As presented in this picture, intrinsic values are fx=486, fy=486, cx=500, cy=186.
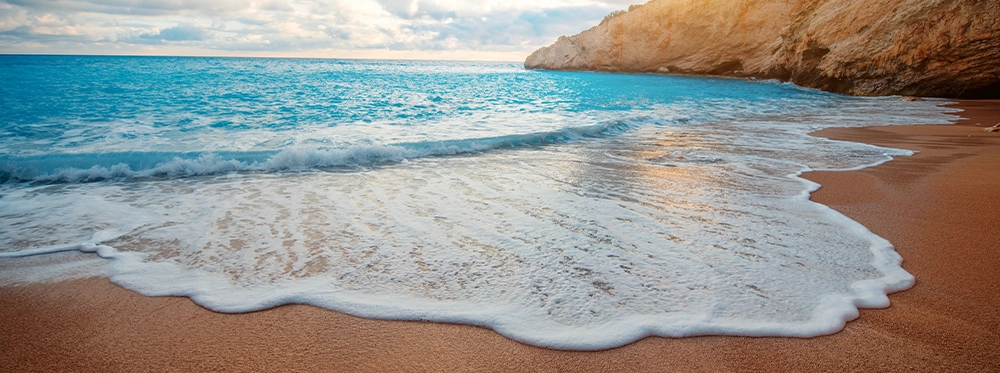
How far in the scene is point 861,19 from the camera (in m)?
21.0

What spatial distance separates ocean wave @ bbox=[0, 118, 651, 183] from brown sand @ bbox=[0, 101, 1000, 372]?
346cm

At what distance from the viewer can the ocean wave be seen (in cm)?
556

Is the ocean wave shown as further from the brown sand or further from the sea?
the brown sand

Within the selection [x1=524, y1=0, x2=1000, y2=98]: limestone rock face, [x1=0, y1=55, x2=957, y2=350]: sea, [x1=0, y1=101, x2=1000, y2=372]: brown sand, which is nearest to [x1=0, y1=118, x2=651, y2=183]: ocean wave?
[x1=0, y1=55, x2=957, y2=350]: sea

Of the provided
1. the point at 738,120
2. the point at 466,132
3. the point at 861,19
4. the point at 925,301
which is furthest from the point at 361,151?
the point at 861,19

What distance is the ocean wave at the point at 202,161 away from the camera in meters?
5.56

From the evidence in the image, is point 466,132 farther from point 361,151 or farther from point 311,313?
point 311,313

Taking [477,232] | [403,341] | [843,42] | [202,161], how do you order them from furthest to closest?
[843,42] < [202,161] < [477,232] < [403,341]

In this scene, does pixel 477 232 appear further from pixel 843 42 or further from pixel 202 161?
pixel 843 42

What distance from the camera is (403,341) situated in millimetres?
2035

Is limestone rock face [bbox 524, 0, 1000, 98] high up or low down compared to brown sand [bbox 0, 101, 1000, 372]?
up

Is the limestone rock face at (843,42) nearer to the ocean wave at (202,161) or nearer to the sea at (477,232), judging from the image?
the sea at (477,232)

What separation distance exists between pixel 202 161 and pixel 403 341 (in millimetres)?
5103

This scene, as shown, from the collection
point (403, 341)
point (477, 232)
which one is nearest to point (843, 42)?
point (477, 232)
